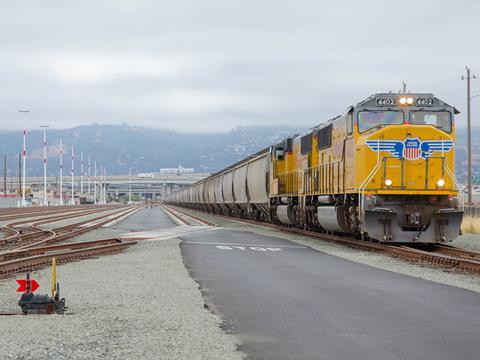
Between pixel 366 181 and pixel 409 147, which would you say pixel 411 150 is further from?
pixel 366 181

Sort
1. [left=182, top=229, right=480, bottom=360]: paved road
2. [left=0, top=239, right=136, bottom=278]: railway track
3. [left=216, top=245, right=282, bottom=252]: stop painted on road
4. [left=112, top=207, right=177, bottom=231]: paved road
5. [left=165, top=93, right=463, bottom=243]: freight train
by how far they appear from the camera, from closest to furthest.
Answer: [left=182, top=229, right=480, bottom=360]: paved road, [left=0, top=239, right=136, bottom=278]: railway track, [left=165, top=93, right=463, bottom=243]: freight train, [left=216, top=245, right=282, bottom=252]: stop painted on road, [left=112, top=207, right=177, bottom=231]: paved road

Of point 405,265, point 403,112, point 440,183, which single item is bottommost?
point 405,265

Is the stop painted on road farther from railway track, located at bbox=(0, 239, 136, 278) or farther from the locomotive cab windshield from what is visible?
the locomotive cab windshield

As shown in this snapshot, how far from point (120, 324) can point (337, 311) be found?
9.61ft

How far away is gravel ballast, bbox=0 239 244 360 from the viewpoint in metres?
6.85

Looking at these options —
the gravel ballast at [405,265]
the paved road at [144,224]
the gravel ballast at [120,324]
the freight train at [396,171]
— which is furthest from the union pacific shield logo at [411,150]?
the paved road at [144,224]

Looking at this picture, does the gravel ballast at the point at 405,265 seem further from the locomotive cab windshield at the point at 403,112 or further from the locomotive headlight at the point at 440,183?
the locomotive cab windshield at the point at 403,112

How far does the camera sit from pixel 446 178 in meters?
→ 20.3

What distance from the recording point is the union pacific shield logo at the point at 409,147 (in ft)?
66.4

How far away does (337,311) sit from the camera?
9195 millimetres

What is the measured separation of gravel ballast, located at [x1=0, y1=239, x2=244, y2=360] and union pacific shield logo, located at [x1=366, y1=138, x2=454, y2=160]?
29.6 feet

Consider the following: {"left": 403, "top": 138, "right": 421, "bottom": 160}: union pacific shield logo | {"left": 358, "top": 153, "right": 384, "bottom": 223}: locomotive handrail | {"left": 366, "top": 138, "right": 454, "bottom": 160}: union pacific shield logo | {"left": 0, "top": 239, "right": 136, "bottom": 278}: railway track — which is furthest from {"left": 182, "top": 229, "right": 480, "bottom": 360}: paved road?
{"left": 403, "top": 138, "right": 421, "bottom": 160}: union pacific shield logo

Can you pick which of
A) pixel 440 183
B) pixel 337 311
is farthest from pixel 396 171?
pixel 337 311

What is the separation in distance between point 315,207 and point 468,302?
1656 cm
